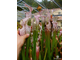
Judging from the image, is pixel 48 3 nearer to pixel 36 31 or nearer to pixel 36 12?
pixel 36 12

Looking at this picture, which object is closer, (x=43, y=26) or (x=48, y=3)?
(x=43, y=26)
